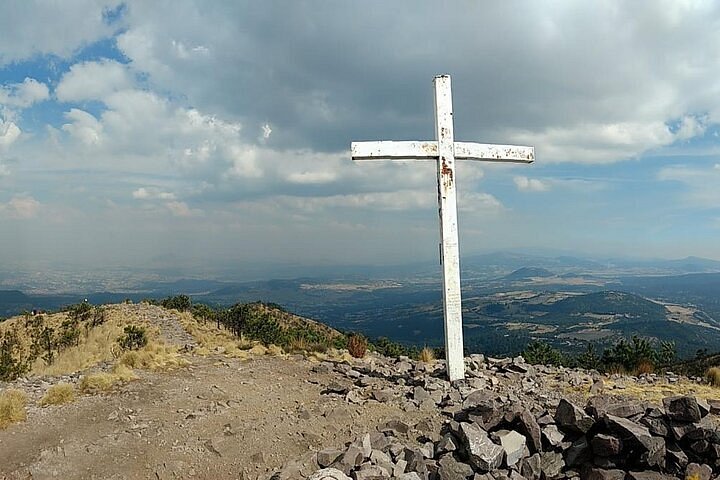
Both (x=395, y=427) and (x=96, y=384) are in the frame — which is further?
(x=96, y=384)

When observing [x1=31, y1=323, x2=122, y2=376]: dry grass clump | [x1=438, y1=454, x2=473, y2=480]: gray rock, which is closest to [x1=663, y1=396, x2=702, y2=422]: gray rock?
[x1=438, y1=454, x2=473, y2=480]: gray rock

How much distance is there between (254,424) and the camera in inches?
316

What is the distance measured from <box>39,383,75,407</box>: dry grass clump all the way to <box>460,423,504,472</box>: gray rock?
7.24 metres

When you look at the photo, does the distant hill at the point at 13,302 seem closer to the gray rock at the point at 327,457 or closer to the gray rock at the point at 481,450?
the gray rock at the point at 327,457

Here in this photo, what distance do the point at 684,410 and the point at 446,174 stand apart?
221 inches

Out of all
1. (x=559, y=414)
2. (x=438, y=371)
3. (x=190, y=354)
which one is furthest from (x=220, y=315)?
(x=559, y=414)

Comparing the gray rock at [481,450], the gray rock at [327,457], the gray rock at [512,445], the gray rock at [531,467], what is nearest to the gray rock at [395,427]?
the gray rock at [327,457]

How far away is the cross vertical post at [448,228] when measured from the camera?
9.98 m

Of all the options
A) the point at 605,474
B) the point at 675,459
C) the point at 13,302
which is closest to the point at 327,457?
the point at 605,474

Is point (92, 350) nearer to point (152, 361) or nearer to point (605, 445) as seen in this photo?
point (152, 361)

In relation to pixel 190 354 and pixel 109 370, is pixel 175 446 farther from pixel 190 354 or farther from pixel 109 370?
pixel 190 354

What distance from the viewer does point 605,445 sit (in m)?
6.03

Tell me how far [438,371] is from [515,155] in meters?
4.83

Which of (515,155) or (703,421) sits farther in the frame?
(515,155)
